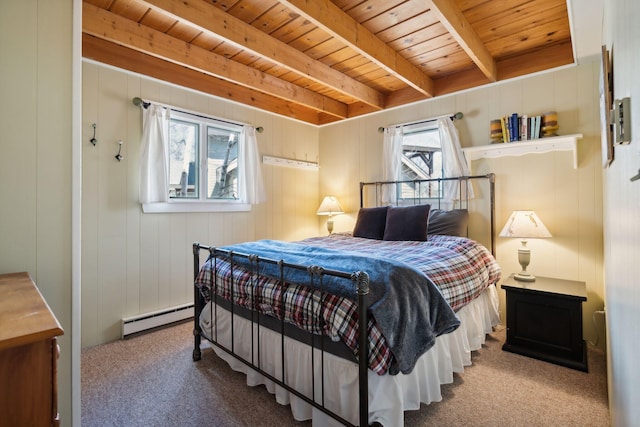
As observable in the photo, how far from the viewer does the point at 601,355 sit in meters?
2.33

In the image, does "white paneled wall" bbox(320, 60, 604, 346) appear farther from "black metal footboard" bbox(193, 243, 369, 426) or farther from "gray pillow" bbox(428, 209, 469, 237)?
"black metal footboard" bbox(193, 243, 369, 426)

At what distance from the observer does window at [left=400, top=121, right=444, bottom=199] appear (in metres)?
3.42

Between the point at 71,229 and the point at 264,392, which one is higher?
the point at 71,229

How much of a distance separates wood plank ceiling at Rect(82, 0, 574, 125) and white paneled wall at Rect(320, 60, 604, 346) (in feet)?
0.54

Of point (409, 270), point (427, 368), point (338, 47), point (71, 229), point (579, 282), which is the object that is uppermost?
point (338, 47)

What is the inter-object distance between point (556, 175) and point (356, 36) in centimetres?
205

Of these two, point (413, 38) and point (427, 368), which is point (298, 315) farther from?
point (413, 38)

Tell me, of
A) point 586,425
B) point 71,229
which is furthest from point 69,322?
point 586,425

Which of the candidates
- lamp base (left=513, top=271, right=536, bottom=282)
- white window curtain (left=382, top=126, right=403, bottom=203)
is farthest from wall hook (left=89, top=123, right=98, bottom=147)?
lamp base (left=513, top=271, right=536, bottom=282)

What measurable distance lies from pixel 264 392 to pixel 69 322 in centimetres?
112

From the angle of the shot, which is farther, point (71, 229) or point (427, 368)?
point (427, 368)

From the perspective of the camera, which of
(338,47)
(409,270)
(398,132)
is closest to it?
(409,270)

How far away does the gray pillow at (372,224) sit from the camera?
3162 mm

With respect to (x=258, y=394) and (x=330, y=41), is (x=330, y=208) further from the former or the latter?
(x=258, y=394)
